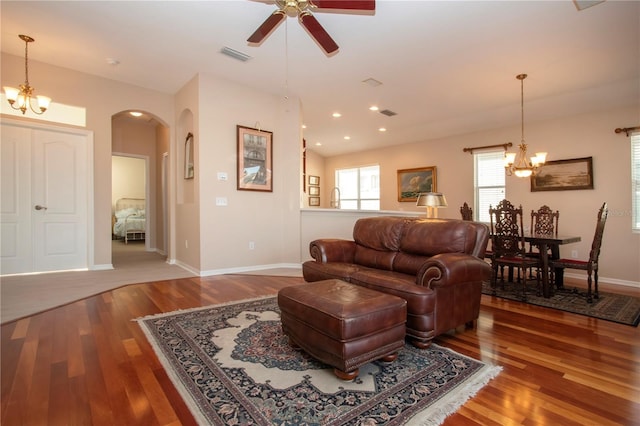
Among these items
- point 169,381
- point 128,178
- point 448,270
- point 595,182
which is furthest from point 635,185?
point 128,178

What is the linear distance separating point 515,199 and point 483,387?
16.0 feet

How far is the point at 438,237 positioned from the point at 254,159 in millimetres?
3458

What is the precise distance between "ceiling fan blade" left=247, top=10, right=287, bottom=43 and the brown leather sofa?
211 cm

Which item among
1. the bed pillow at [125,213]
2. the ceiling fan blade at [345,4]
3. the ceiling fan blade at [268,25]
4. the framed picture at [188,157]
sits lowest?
the bed pillow at [125,213]

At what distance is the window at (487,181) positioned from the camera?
5.89 meters

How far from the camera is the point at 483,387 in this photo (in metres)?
1.72

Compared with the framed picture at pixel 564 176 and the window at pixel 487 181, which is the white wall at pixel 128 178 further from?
→ the framed picture at pixel 564 176

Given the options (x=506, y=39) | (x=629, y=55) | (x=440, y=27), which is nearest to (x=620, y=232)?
(x=629, y=55)

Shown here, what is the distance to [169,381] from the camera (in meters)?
1.77

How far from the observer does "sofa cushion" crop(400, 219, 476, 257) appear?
264cm

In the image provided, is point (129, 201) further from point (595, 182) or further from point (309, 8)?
point (595, 182)

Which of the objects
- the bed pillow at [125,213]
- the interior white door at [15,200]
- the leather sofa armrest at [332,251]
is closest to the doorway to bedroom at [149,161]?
the bed pillow at [125,213]

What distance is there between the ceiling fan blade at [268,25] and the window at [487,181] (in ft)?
16.5

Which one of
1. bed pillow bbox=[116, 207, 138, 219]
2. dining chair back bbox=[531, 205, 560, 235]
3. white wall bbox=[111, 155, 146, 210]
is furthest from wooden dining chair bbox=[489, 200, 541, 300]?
white wall bbox=[111, 155, 146, 210]
